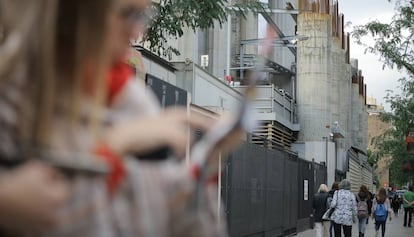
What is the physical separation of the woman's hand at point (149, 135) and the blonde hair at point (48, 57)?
0.21 ft

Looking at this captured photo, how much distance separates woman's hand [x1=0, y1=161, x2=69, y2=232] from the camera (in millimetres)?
1345

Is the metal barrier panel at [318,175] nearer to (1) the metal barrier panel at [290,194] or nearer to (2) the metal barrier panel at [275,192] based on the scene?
(1) the metal barrier panel at [290,194]

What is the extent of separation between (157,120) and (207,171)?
0.16 m

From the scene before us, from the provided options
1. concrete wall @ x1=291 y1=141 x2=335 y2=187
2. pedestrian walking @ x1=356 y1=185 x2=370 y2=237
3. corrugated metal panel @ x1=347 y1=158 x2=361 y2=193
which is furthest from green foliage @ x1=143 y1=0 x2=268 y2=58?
corrugated metal panel @ x1=347 y1=158 x2=361 y2=193

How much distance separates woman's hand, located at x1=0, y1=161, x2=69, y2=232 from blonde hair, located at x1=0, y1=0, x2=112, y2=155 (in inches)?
2.4

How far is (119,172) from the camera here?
1.41m

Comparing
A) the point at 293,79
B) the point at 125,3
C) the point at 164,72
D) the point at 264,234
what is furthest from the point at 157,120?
the point at 293,79

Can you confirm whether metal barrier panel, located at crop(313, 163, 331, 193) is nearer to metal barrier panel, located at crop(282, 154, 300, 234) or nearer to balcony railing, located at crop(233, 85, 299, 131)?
balcony railing, located at crop(233, 85, 299, 131)

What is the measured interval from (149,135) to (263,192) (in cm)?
1593

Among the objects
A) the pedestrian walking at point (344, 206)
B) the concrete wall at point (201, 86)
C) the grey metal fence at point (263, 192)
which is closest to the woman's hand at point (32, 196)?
the grey metal fence at point (263, 192)

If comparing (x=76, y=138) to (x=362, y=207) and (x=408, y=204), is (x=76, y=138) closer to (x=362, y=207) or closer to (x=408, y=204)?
(x=362, y=207)

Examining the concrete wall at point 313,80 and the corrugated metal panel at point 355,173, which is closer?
the concrete wall at point 313,80

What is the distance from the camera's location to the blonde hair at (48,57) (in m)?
1.41

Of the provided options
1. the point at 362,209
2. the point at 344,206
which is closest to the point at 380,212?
the point at 362,209
